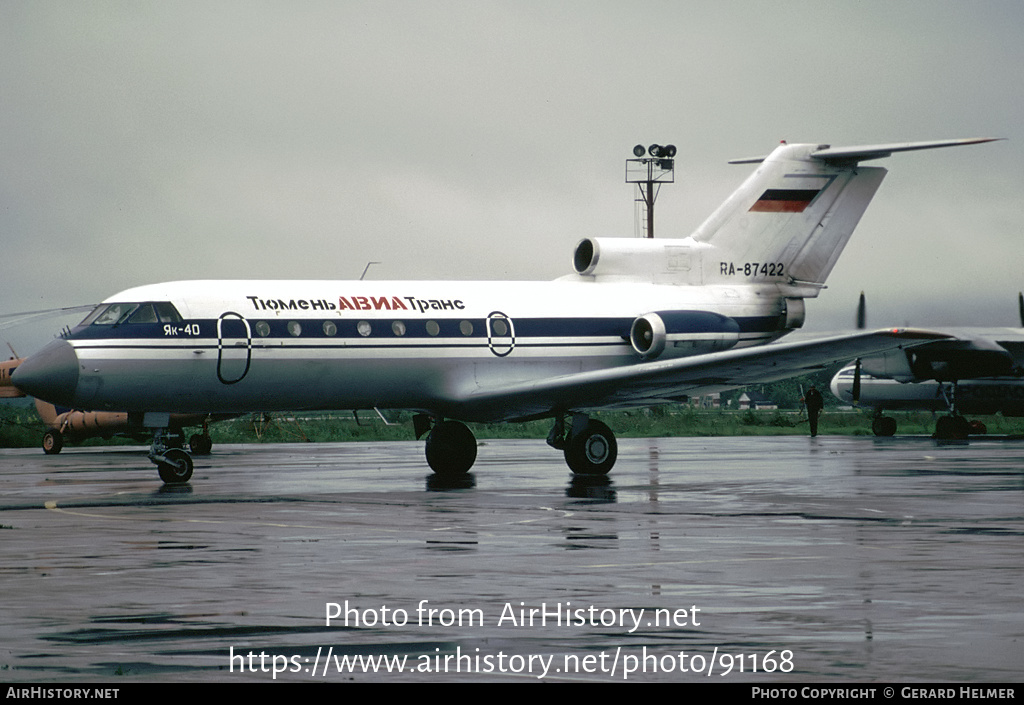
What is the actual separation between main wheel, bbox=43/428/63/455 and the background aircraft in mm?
27205

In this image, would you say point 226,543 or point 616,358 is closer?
point 226,543

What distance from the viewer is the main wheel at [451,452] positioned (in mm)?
27328

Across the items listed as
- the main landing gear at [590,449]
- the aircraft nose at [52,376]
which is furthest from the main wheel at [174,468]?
the main landing gear at [590,449]

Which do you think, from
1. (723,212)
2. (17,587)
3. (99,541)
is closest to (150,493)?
(99,541)

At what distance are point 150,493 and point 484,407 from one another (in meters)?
6.41

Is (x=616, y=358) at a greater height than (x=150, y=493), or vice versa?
(x=616, y=358)

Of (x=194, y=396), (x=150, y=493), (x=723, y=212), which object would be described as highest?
(x=723, y=212)

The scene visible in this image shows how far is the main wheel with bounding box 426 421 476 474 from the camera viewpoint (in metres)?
27.3

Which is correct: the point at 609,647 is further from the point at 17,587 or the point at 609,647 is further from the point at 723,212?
the point at 723,212

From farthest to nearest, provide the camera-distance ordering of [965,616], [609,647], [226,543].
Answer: [226,543]
[965,616]
[609,647]

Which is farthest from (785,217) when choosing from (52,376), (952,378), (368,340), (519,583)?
(952,378)

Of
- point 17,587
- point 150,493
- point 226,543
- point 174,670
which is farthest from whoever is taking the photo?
point 150,493

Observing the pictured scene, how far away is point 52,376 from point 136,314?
70.3 inches

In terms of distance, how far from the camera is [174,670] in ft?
25.3
